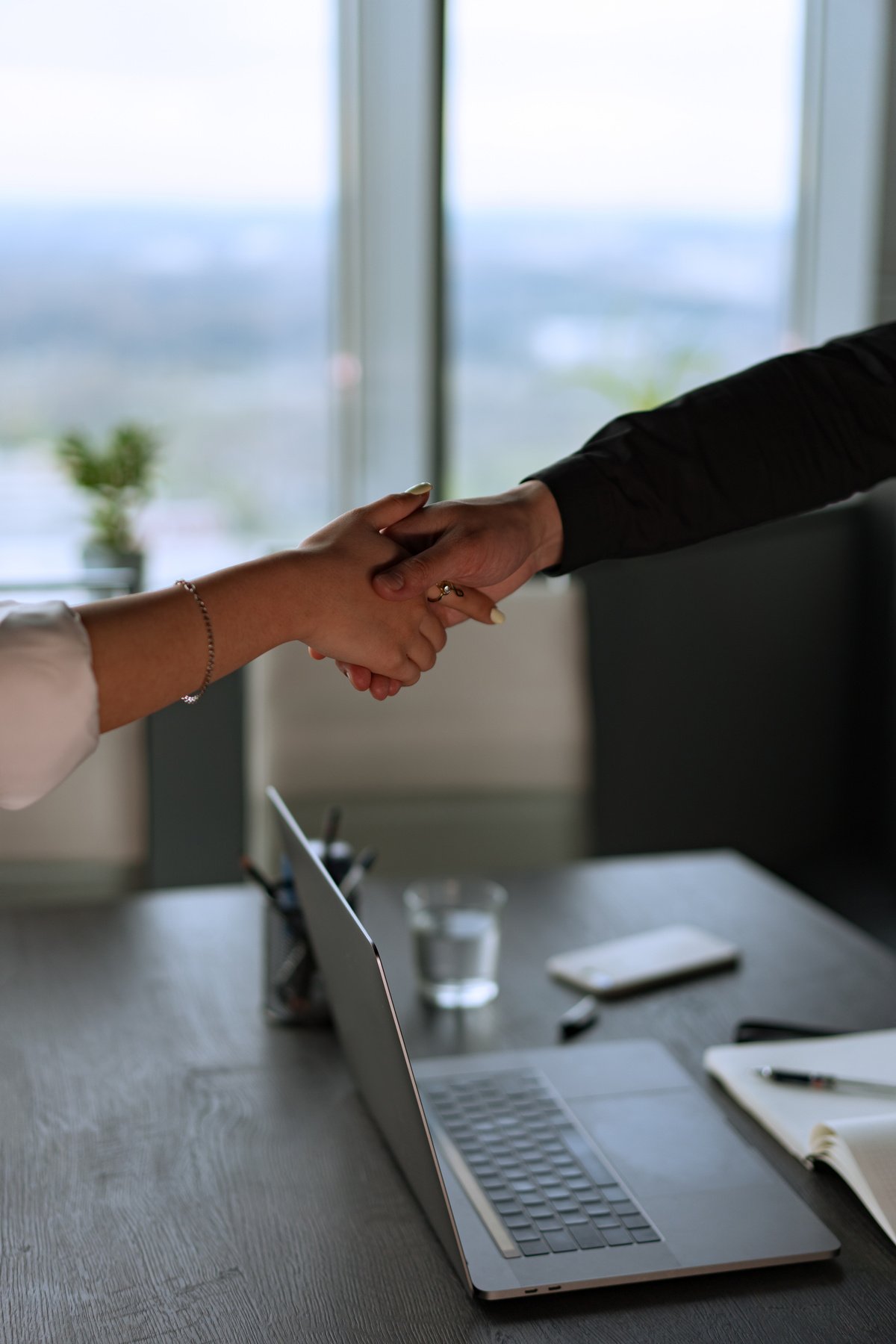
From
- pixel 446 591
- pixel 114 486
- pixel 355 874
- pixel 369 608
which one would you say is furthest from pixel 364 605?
pixel 114 486

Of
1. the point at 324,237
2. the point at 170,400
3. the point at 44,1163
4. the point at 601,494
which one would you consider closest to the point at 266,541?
the point at 170,400

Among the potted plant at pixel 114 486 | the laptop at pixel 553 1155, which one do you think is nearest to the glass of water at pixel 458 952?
the laptop at pixel 553 1155

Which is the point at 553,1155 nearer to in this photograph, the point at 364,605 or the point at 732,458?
the point at 364,605

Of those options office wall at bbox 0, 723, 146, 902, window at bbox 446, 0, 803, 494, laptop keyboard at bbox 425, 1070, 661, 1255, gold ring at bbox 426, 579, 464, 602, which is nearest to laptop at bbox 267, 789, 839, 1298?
laptop keyboard at bbox 425, 1070, 661, 1255

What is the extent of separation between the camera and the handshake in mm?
1214

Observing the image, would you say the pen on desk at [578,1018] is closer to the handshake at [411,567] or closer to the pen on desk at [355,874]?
the pen on desk at [355,874]

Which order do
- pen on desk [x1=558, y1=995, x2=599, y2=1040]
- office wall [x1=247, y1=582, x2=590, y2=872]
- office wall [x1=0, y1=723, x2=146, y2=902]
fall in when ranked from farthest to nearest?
office wall [x1=247, y1=582, x2=590, y2=872]
office wall [x1=0, y1=723, x2=146, y2=902]
pen on desk [x1=558, y1=995, x2=599, y2=1040]

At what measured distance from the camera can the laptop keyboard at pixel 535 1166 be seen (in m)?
0.95

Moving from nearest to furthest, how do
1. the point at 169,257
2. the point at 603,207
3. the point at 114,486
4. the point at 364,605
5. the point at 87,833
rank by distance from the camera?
the point at 364,605, the point at 87,833, the point at 114,486, the point at 169,257, the point at 603,207

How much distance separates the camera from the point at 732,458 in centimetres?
137

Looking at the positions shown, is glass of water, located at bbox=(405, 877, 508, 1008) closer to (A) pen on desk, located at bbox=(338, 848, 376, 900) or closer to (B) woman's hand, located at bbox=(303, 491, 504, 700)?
(A) pen on desk, located at bbox=(338, 848, 376, 900)

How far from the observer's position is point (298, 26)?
326cm

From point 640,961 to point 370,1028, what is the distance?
51 centimetres

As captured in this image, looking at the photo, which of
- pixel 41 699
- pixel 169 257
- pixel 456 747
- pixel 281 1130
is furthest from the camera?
pixel 169 257
